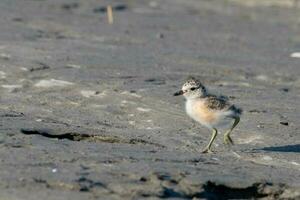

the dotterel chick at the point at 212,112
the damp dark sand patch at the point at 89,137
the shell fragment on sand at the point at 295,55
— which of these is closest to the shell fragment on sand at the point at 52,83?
the damp dark sand patch at the point at 89,137

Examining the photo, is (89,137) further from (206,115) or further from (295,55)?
(295,55)

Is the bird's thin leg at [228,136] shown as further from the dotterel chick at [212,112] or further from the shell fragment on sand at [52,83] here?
the shell fragment on sand at [52,83]

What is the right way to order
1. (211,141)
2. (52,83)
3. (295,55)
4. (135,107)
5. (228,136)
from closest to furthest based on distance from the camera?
(211,141) < (228,136) < (135,107) < (52,83) < (295,55)

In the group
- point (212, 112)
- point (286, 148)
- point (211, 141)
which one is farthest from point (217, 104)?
point (286, 148)

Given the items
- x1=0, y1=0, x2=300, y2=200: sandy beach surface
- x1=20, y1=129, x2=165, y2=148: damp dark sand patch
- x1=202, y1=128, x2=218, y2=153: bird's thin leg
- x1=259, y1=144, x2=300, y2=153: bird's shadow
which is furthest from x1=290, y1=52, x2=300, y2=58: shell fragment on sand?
x1=20, y1=129, x2=165, y2=148: damp dark sand patch

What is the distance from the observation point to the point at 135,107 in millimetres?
10062

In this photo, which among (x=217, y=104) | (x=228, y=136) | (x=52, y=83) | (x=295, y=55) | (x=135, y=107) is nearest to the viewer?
(x=217, y=104)

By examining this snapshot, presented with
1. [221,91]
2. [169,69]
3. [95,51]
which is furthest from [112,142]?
[95,51]

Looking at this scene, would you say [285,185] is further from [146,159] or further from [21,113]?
[21,113]

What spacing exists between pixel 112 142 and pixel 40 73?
10.3 ft

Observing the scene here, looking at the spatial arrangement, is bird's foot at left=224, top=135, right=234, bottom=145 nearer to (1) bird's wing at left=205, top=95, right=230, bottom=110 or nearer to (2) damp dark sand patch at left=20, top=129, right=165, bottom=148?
(1) bird's wing at left=205, top=95, right=230, bottom=110

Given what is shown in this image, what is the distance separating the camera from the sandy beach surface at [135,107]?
7105 mm

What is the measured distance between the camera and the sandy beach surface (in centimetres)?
711

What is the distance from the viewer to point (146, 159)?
7703 mm
